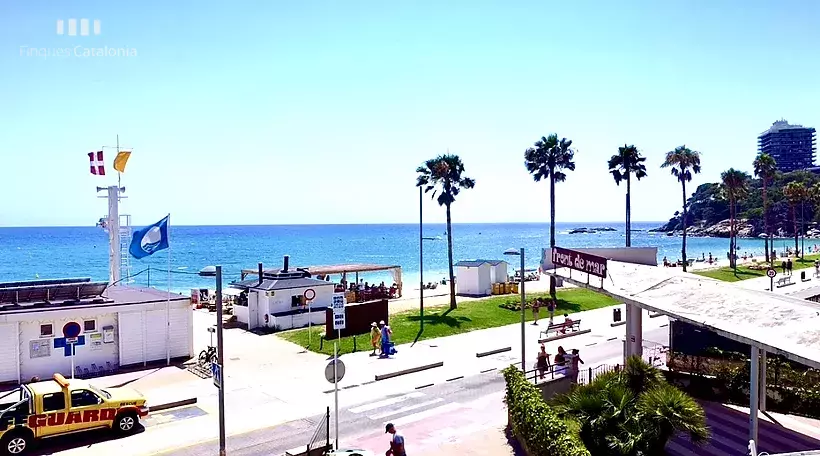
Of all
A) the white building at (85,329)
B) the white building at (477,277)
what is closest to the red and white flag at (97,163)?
the white building at (85,329)

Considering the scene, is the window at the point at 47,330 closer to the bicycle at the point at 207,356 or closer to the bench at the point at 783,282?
the bicycle at the point at 207,356

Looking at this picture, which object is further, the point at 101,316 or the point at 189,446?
the point at 101,316

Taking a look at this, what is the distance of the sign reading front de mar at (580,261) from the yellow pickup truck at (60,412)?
13871 mm

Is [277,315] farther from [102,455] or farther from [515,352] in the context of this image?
[102,455]

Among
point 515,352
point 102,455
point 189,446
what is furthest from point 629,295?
point 102,455

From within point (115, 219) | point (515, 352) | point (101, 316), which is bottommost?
point (515, 352)

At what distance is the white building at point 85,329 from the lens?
22172 millimetres

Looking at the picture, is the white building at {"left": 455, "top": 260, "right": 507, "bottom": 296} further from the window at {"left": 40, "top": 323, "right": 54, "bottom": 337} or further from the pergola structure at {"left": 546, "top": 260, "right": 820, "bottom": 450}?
the window at {"left": 40, "top": 323, "right": 54, "bottom": 337}

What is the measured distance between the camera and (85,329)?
77.6 feet

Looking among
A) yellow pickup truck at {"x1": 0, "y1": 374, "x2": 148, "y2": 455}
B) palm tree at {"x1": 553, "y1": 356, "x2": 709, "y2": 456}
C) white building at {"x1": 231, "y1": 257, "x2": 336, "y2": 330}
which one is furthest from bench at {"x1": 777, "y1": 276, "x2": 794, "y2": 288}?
yellow pickup truck at {"x1": 0, "y1": 374, "x2": 148, "y2": 455}

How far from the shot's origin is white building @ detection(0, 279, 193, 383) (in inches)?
873

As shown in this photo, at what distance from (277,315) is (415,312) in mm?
8702

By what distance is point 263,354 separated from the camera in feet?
89.2

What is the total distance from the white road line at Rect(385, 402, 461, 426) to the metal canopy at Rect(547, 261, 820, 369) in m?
5.75
